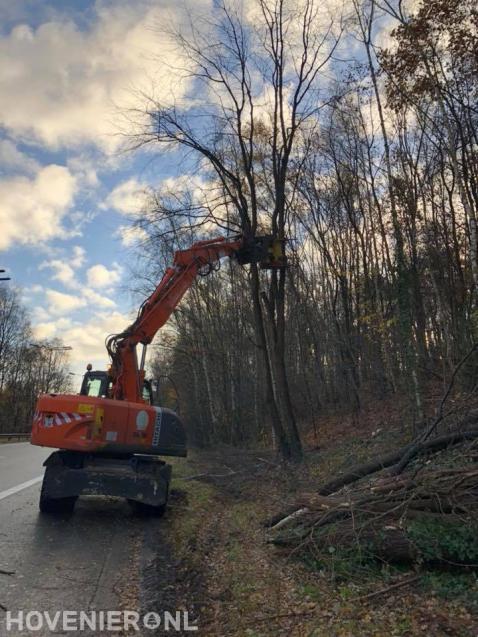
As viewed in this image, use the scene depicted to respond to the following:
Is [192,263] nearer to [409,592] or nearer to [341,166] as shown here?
[409,592]

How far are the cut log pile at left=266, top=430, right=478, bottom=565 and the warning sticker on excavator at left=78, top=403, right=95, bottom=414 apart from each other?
3.45m

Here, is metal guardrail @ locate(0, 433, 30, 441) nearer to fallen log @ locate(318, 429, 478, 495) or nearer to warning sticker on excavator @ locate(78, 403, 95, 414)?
warning sticker on excavator @ locate(78, 403, 95, 414)

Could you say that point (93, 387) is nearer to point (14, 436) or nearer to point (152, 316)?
point (152, 316)

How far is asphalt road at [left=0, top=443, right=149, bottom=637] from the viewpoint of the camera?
477cm

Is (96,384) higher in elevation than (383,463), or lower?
higher

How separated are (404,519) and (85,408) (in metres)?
5.16

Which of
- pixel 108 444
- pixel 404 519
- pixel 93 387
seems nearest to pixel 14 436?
pixel 93 387

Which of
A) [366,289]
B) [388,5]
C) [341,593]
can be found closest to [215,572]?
[341,593]

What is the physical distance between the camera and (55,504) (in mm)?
8398

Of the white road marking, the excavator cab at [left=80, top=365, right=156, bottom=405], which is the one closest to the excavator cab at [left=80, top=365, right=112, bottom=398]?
the excavator cab at [left=80, top=365, right=156, bottom=405]

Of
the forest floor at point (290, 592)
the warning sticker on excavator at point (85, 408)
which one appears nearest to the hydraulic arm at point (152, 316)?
the warning sticker on excavator at point (85, 408)

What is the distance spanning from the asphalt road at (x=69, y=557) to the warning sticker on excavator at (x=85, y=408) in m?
1.78

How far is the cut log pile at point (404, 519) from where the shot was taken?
5109 mm

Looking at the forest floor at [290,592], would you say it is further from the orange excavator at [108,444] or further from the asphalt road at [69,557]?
the orange excavator at [108,444]
